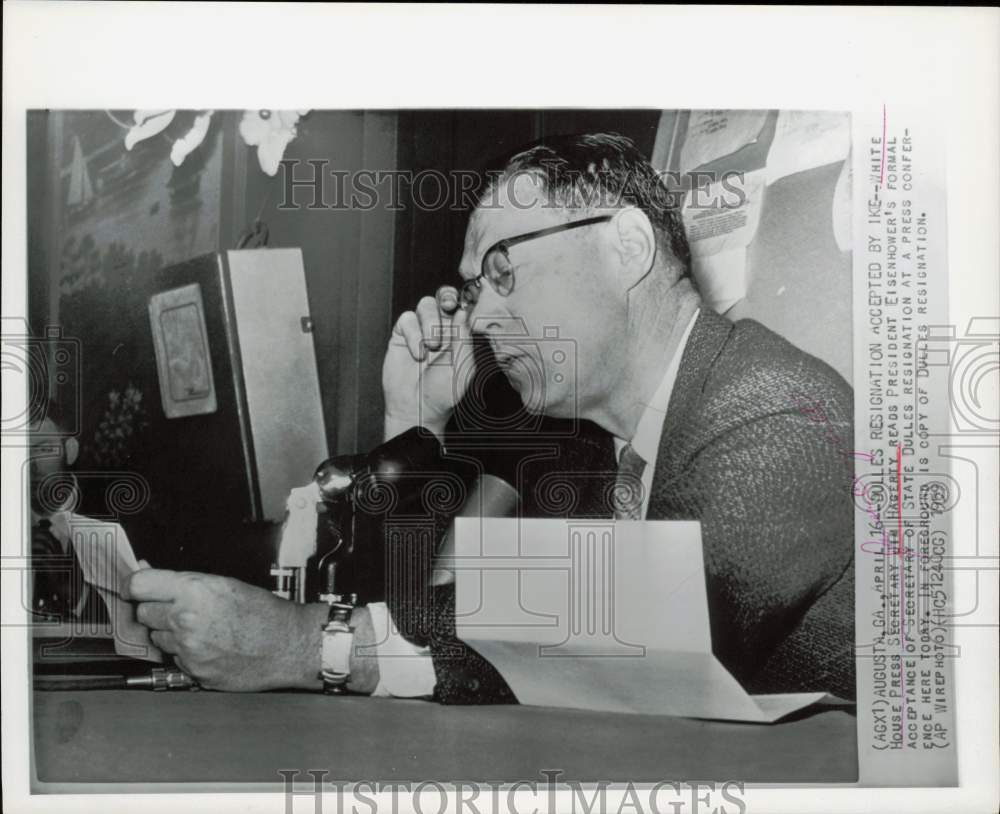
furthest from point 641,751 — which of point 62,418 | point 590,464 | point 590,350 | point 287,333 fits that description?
point 62,418

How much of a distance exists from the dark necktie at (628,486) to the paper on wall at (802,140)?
2.14 ft

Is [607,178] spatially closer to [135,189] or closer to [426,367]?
[426,367]

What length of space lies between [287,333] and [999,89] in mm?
1603

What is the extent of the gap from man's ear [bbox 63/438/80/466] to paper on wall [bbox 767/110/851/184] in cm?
158

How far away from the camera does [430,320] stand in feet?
6.34

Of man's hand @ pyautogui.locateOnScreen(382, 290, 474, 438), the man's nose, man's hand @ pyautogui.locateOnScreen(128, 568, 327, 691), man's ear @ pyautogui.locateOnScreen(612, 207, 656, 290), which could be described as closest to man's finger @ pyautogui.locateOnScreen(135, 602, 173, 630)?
man's hand @ pyautogui.locateOnScreen(128, 568, 327, 691)

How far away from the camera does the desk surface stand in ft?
6.35

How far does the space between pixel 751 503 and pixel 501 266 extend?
0.73 meters

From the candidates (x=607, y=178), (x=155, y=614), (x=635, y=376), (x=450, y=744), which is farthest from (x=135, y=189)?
(x=450, y=744)

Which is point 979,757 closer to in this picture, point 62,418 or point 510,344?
point 510,344

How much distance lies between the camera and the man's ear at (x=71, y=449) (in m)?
1.95

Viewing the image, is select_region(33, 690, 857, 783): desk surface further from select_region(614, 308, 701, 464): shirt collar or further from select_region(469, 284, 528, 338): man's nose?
select_region(469, 284, 528, 338): man's nose

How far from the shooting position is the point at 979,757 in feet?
6.40

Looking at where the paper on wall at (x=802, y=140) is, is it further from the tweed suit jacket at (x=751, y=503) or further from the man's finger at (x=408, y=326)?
the man's finger at (x=408, y=326)
